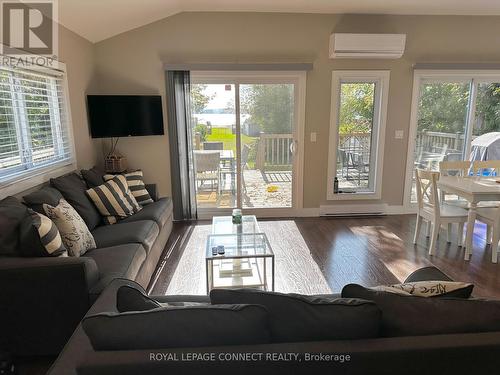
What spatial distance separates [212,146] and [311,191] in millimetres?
1558

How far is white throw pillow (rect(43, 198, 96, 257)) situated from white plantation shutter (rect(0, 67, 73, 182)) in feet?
1.69

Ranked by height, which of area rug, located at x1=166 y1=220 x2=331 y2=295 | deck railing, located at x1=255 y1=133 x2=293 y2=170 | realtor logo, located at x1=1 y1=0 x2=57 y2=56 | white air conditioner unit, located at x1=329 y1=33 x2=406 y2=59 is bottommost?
area rug, located at x1=166 y1=220 x2=331 y2=295

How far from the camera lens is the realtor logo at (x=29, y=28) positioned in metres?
2.57

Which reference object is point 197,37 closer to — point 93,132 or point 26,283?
point 93,132

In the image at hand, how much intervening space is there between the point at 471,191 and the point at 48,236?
11.7 feet

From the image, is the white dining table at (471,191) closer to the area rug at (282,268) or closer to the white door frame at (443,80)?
the white door frame at (443,80)

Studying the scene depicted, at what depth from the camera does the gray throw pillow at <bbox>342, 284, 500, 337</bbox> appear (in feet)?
3.73

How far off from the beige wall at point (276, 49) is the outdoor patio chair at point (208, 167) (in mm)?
423

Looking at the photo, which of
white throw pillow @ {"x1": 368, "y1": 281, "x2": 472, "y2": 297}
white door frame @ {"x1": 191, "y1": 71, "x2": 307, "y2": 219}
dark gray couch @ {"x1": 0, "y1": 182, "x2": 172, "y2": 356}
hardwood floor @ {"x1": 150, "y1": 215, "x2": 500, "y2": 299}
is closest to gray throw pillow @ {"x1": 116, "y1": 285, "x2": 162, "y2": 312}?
dark gray couch @ {"x1": 0, "y1": 182, "x2": 172, "y2": 356}

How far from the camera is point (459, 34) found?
4555 millimetres

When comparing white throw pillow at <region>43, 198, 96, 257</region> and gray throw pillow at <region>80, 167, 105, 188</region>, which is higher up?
gray throw pillow at <region>80, 167, 105, 188</region>

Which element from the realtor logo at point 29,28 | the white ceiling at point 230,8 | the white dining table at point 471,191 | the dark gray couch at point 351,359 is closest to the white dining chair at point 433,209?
the white dining table at point 471,191

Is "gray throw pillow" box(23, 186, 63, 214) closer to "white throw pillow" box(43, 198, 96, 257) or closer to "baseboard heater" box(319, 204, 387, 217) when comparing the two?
"white throw pillow" box(43, 198, 96, 257)

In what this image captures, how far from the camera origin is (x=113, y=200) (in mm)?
3330
